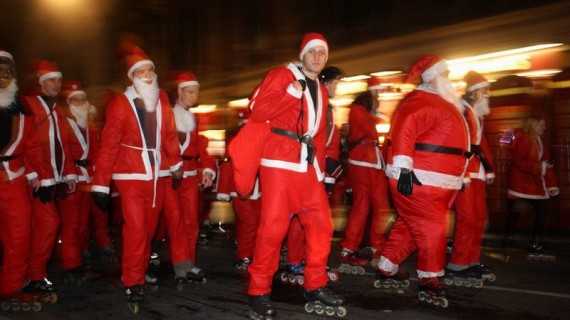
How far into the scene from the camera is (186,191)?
6.63 meters

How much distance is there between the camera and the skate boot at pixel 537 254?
8039 millimetres

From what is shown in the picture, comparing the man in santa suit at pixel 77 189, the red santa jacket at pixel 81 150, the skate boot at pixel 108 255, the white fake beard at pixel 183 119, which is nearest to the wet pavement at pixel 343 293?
the man in santa suit at pixel 77 189

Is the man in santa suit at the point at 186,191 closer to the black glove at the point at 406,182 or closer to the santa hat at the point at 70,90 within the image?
the santa hat at the point at 70,90

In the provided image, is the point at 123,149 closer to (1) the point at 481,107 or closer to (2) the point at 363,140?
(2) the point at 363,140

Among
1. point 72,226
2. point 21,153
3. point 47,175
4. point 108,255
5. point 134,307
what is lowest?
point 108,255

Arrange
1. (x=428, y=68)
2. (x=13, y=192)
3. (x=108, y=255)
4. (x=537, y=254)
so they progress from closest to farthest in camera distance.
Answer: (x=13, y=192), (x=428, y=68), (x=537, y=254), (x=108, y=255)

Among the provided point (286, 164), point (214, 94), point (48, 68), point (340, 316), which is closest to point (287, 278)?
point (340, 316)

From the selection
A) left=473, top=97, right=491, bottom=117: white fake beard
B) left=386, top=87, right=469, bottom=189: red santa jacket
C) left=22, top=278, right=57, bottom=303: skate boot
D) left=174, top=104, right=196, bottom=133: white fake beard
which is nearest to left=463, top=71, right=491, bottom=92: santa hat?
left=473, top=97, right=491, bottom=117: white fake beard

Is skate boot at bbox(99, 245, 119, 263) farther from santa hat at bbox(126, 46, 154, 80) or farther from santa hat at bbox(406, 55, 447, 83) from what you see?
santa hat at bbox(406, 55, 447, 83)

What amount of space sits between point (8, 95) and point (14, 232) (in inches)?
49.5

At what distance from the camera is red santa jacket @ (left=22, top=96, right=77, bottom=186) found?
5816 mm

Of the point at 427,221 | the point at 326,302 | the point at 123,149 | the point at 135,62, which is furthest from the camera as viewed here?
the point at 135,62

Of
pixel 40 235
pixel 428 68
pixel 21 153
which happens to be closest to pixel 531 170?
pixel 428 68

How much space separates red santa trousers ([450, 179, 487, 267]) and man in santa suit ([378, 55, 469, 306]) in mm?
889
